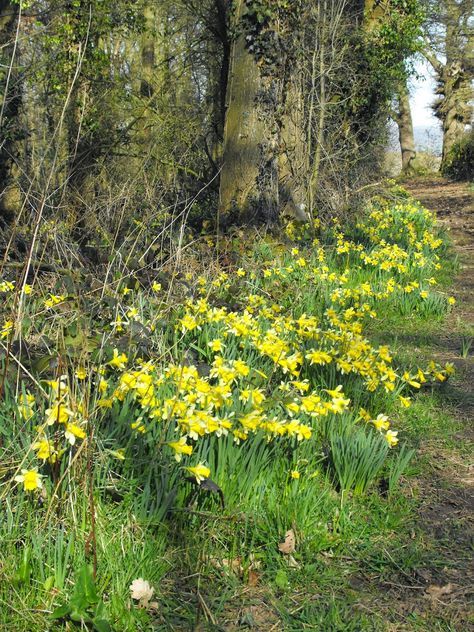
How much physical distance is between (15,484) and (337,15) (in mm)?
8312

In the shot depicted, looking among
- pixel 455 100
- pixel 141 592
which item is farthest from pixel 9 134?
pixel 455 100

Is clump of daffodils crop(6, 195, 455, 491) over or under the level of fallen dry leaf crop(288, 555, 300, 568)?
over

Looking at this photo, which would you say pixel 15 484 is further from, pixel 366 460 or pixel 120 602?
pixel 366 460

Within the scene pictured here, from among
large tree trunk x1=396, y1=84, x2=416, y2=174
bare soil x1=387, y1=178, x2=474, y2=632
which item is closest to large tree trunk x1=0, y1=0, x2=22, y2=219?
bare soil x1=387, y1=178, x2=474, y2=632

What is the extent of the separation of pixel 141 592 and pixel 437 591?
1.00m

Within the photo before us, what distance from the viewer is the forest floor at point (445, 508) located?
7.84ft

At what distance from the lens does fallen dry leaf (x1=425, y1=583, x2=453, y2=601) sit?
246 cm

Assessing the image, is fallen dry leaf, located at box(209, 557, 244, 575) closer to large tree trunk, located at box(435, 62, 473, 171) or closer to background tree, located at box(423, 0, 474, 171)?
background tree, located at box(423, 0, 474, 171)

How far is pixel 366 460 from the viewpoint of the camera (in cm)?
292

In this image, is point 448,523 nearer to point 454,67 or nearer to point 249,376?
point 249,376

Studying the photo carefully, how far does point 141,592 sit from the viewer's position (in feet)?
7.32

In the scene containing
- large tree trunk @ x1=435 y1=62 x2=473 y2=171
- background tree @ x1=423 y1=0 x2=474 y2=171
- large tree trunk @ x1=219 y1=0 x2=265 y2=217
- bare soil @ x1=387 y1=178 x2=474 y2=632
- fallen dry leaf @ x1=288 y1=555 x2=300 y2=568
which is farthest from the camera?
large tree trunk @ x1=435 y1=62 x2=473 y2=171

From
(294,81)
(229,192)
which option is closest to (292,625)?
(229,192)

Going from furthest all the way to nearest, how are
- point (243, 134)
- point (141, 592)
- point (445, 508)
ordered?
point (243, 134), point (445, 508), point (141, 592)
